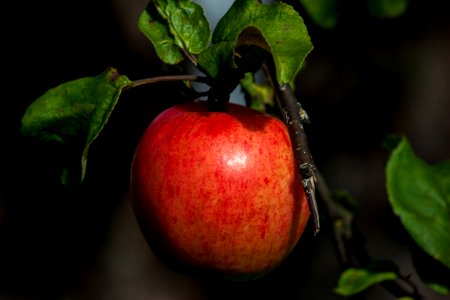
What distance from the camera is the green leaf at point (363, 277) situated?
0.87 meters

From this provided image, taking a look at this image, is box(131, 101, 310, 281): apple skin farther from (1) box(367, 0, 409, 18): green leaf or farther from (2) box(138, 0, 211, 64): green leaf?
(1) box(367, 0, 409, 18): green leaf

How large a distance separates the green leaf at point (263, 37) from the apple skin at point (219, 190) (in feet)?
0.24

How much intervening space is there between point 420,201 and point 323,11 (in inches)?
10.9

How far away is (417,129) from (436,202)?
909 mm

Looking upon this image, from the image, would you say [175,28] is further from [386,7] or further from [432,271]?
[432,271]

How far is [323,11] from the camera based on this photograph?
89cm

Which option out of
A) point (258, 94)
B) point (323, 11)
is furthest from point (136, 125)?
point (323, 11)

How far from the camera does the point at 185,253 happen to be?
68 cm

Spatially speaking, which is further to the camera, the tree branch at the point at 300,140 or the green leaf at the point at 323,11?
the green leaf at the point at 323,11

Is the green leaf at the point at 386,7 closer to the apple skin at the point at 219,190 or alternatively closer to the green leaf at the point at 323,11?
the green leaf at the point at 323,11

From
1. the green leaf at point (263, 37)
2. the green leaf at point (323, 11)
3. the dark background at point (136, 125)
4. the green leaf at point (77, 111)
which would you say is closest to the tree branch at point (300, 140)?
the green leaf at point (263, 37)

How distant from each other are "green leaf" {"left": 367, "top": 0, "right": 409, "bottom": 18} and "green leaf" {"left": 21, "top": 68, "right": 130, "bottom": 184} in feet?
1.32

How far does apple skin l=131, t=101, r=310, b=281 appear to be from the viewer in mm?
643

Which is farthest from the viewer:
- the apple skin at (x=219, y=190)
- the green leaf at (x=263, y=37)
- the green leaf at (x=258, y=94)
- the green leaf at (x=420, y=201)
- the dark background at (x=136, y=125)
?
the dark background at (x=136, y=125)
